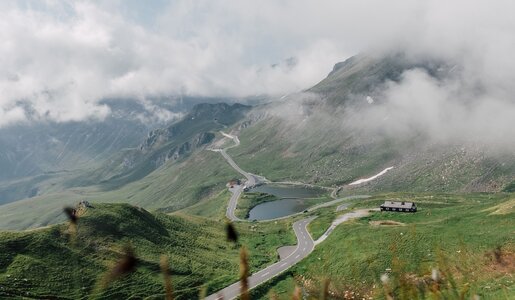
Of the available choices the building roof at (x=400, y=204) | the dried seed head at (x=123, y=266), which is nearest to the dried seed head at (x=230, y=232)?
the dried seed head at (x=123, y=266)

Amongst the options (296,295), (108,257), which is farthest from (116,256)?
(296,295)

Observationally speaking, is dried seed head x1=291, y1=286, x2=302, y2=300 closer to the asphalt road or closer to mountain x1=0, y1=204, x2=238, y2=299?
mountain x1=0, y1=204, x2=238, y2=299

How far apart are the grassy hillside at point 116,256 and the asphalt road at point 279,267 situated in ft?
8.94

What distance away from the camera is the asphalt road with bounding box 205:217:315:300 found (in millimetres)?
72875

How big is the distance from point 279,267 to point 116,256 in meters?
30.1

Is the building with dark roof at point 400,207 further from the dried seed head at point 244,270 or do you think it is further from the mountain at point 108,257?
the dried seed head at point 244,270

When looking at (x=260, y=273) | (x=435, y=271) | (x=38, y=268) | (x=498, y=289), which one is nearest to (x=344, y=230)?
→ (x=260, y=273)

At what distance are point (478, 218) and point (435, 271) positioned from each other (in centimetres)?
8928

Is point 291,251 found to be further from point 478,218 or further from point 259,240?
point 478,218

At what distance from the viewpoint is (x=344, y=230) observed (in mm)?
99375

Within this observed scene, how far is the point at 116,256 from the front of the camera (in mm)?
83000

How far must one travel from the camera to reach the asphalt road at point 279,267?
72875 mm

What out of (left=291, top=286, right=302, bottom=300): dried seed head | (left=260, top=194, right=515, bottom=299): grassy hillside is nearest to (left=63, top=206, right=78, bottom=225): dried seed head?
Result: (left=291, top=286, right=302, bottom=300): dried seed head

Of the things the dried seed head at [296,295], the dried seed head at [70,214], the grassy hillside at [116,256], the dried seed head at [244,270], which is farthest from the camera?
the grassy hillside at [116,256]
